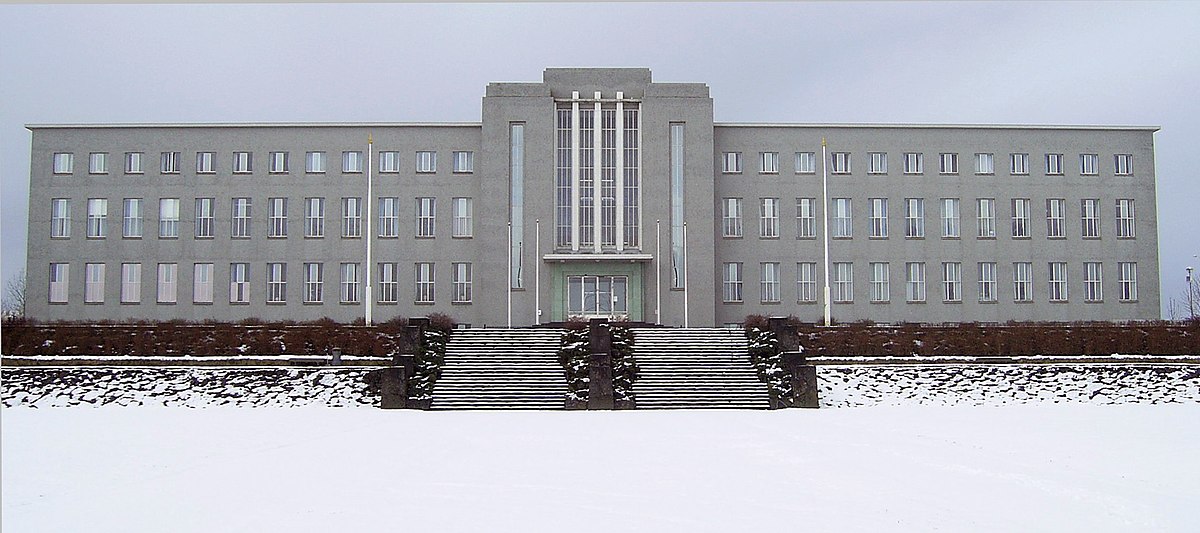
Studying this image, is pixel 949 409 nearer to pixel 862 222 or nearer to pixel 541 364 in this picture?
pixel 541 364

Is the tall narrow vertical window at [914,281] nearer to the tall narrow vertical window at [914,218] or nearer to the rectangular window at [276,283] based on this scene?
the tall narrow vertical window at [914,218]

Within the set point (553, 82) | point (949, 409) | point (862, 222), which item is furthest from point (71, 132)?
A: point (949, 409)

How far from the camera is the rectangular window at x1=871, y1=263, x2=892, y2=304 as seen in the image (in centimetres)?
4566

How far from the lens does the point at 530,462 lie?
43.6 feet

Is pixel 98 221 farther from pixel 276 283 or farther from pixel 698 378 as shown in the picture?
pixel 698 378

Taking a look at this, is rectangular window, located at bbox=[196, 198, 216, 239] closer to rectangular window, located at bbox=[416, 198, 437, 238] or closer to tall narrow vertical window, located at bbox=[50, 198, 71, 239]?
tall narrow vertical window, located at bbox=[50, 198, 71, 239]

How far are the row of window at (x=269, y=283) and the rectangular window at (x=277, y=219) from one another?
4.64 ft

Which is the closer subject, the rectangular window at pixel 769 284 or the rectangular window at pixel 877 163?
the rectangular window at pixel 769 284

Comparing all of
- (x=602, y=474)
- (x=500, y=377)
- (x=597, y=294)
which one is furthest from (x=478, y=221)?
(x=602, y=474)

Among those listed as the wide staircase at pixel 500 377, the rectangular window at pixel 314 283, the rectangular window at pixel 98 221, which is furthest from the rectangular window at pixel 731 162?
the rectangular window at pixel 98 221

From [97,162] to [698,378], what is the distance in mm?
34600

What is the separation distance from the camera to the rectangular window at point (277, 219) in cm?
4572

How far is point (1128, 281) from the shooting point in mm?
46312

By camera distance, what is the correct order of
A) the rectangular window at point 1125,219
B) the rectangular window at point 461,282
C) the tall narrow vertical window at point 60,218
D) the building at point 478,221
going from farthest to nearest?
the rectangular window at point 1125,219 → the tall narrow vertical window at point 60,218 → the building at point 478,221 → the rectangular window at point 461,282
